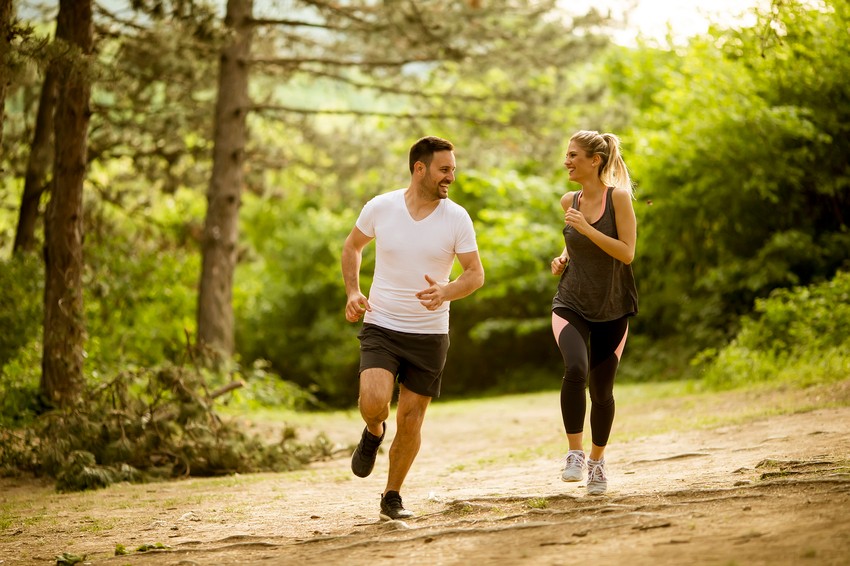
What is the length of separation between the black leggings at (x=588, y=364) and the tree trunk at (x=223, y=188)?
12.3 meters

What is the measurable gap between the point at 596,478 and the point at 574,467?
7.1 inches

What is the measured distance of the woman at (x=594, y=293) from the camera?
244 inches

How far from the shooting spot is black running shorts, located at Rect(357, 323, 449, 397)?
19.6ft

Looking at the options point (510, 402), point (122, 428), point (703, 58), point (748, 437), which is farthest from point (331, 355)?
point (748, 437)

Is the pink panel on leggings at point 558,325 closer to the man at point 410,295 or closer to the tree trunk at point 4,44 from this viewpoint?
the man at point 410,295

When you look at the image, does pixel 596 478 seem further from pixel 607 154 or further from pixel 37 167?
pixel 37 167

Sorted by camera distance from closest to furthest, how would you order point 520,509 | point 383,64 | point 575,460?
point 520,509, point 575,460, point 383,64

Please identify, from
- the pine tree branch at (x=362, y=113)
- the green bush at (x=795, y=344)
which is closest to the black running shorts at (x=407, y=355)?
the green bush at (x=795, y=344)

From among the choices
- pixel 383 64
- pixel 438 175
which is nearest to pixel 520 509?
pixel 438 175

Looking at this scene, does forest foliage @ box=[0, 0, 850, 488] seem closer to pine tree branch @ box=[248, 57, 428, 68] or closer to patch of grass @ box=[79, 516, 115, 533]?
pine tree branch @ box=[248, 57, 428, 68]

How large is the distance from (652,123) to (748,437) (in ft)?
53.6

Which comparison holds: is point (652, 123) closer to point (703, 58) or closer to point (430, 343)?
point (703, 58)

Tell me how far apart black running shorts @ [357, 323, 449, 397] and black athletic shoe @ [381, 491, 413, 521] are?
2.15 feet

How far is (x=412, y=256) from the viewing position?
5.98m
